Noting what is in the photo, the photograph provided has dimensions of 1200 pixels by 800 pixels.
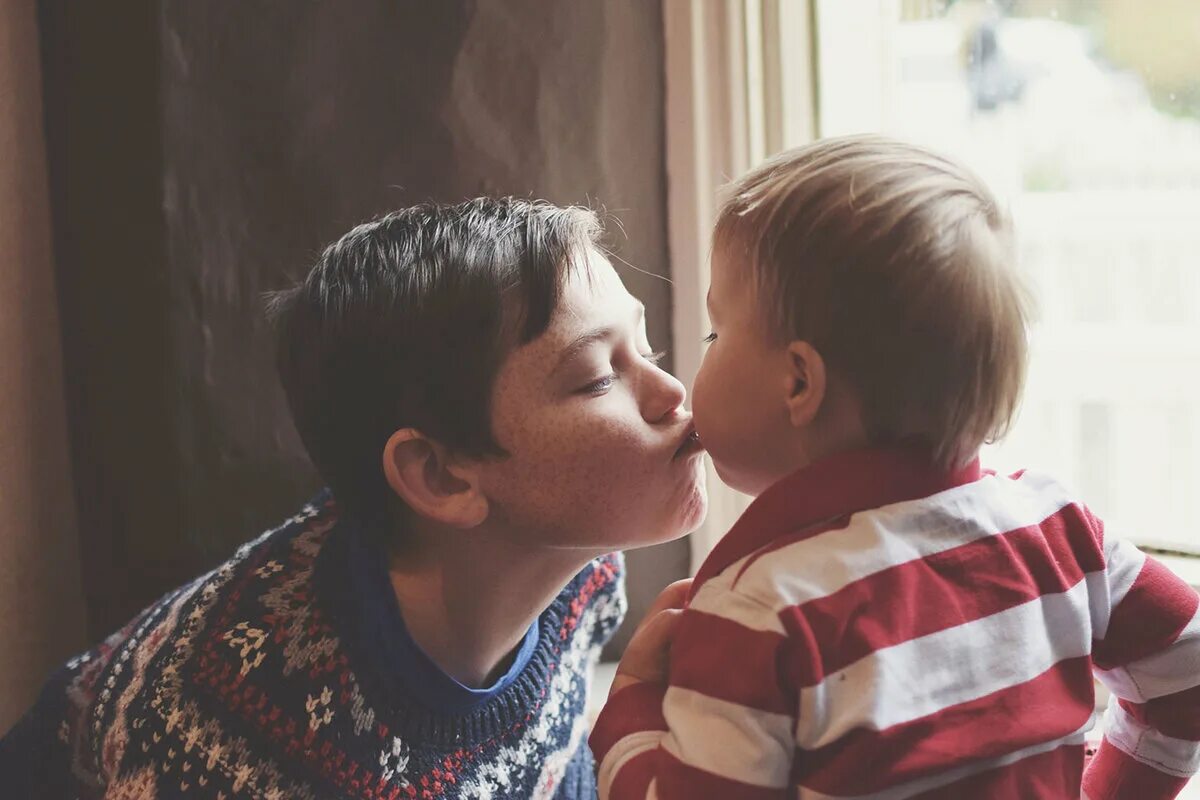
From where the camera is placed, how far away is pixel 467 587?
44.9 inches

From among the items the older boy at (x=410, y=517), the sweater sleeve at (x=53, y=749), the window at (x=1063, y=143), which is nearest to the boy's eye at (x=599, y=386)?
the older boy at (x=410, y=517)

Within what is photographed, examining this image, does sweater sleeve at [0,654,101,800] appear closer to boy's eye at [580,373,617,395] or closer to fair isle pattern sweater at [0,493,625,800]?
fair isle pattern sweater at [0,493,625,800]

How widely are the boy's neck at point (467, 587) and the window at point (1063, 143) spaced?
0.36 m

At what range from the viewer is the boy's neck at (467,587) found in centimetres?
113

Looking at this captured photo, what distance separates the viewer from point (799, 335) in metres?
0.81

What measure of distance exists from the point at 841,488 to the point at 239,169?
2.62 ft

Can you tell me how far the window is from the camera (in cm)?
135

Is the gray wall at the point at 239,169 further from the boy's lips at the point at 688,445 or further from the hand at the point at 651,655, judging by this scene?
the hand at the point at 651,655

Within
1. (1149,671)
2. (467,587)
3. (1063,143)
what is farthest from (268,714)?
(1063,143)

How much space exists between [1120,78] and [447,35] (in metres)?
0.76

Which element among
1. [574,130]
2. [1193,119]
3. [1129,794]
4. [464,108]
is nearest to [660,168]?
[574,130]

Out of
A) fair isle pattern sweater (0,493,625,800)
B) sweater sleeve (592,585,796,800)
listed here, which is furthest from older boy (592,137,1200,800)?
fair isle pattern sweater (0,493,625,800)

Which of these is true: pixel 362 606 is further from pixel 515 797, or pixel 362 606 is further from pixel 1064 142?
pixel 1064 142

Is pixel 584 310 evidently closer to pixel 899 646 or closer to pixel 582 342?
pixel 582 342
